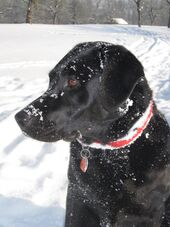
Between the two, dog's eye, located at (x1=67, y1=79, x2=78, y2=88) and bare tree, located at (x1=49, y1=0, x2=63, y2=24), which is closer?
dog's eye, located at (x1=67, y1=79, x2=78, y2=88)

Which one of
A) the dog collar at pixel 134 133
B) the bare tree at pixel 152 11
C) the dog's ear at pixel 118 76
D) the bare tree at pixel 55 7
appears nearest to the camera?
the dog's ear at pixel 118 76

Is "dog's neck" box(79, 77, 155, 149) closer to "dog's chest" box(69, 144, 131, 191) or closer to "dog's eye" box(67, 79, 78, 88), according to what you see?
"dog's chest" box(69, 144, 131, 191)

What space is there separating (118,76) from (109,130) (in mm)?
345

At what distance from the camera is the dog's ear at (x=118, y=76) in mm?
2201

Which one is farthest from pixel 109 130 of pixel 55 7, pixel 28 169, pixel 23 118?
pixel 55 7

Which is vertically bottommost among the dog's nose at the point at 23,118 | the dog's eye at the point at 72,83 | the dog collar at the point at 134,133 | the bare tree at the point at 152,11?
the bare tree at the point at 152,11

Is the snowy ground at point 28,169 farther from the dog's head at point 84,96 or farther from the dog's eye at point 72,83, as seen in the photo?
the dog's eye at point 72,83

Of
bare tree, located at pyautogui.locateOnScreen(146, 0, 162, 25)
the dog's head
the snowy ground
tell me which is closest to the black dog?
the dog's head

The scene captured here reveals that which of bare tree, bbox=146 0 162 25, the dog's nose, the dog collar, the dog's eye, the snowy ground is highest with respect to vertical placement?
the dog's eye

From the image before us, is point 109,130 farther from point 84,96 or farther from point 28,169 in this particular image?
point 28,169

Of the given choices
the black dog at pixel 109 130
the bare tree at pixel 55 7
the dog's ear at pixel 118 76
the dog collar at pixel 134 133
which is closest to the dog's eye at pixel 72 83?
the black dog at pixel 109 130

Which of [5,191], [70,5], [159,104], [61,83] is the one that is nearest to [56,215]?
[5,191]

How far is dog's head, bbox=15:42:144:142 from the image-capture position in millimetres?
2221

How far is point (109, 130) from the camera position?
2398mm
